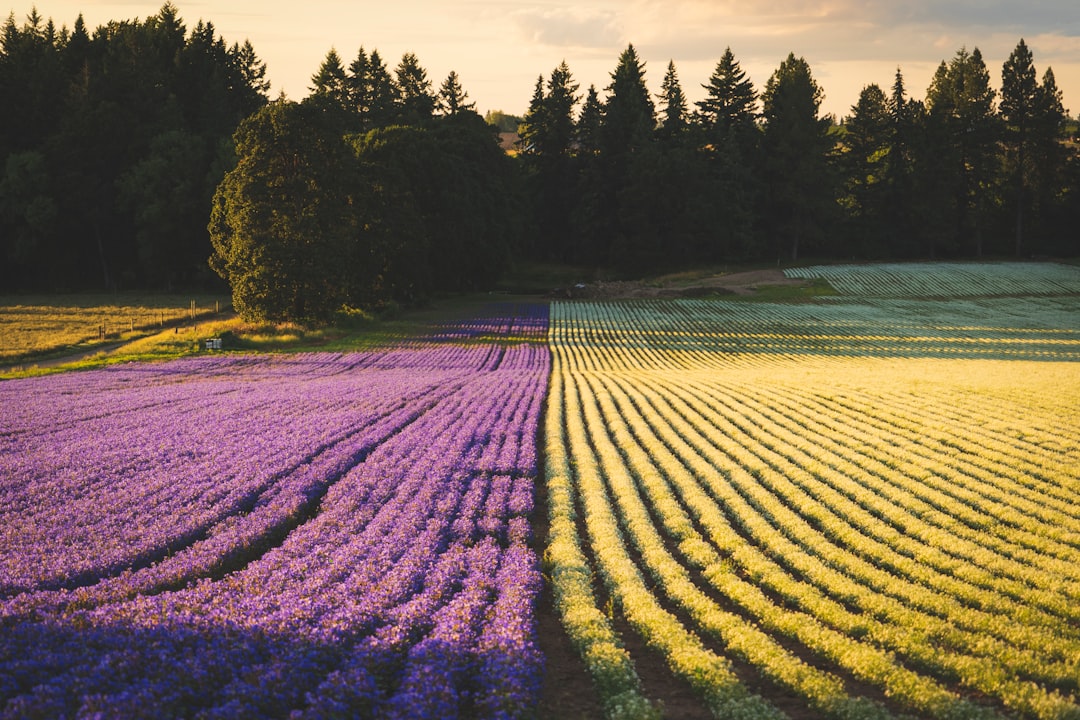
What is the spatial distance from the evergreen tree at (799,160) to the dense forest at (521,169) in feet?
0.92

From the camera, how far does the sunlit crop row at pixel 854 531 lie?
8.34 m

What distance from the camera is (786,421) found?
22.2 m

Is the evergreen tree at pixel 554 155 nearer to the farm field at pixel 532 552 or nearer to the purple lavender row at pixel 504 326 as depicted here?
the purple lavender row at pixel 504 326

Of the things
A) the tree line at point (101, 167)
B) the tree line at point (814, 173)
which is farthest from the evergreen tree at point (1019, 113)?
the tree line at point (101, 167)

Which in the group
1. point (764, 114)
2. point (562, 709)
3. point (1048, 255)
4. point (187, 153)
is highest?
point (764, 114)

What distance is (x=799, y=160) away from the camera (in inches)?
3703

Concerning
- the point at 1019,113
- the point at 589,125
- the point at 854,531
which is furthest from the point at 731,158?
the point at 854,531

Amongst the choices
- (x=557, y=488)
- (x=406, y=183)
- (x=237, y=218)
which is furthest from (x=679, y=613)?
(x=406, y=183)

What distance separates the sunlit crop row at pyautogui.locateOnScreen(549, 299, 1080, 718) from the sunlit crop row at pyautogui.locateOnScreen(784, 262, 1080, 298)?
47.4 m

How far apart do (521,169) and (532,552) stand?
10312 centimetres

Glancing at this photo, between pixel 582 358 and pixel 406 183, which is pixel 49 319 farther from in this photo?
pixel 582 358

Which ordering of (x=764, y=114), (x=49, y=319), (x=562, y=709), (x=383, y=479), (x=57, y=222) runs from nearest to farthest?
(x=562, y=709)
(x=383, y=479)
(x=49, y=319)
(x=57, y=222)
(x=764, y=114)

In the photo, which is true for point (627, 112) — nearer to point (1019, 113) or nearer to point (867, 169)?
point (867, 169)

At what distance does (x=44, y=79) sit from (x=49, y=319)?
40.7 metres
